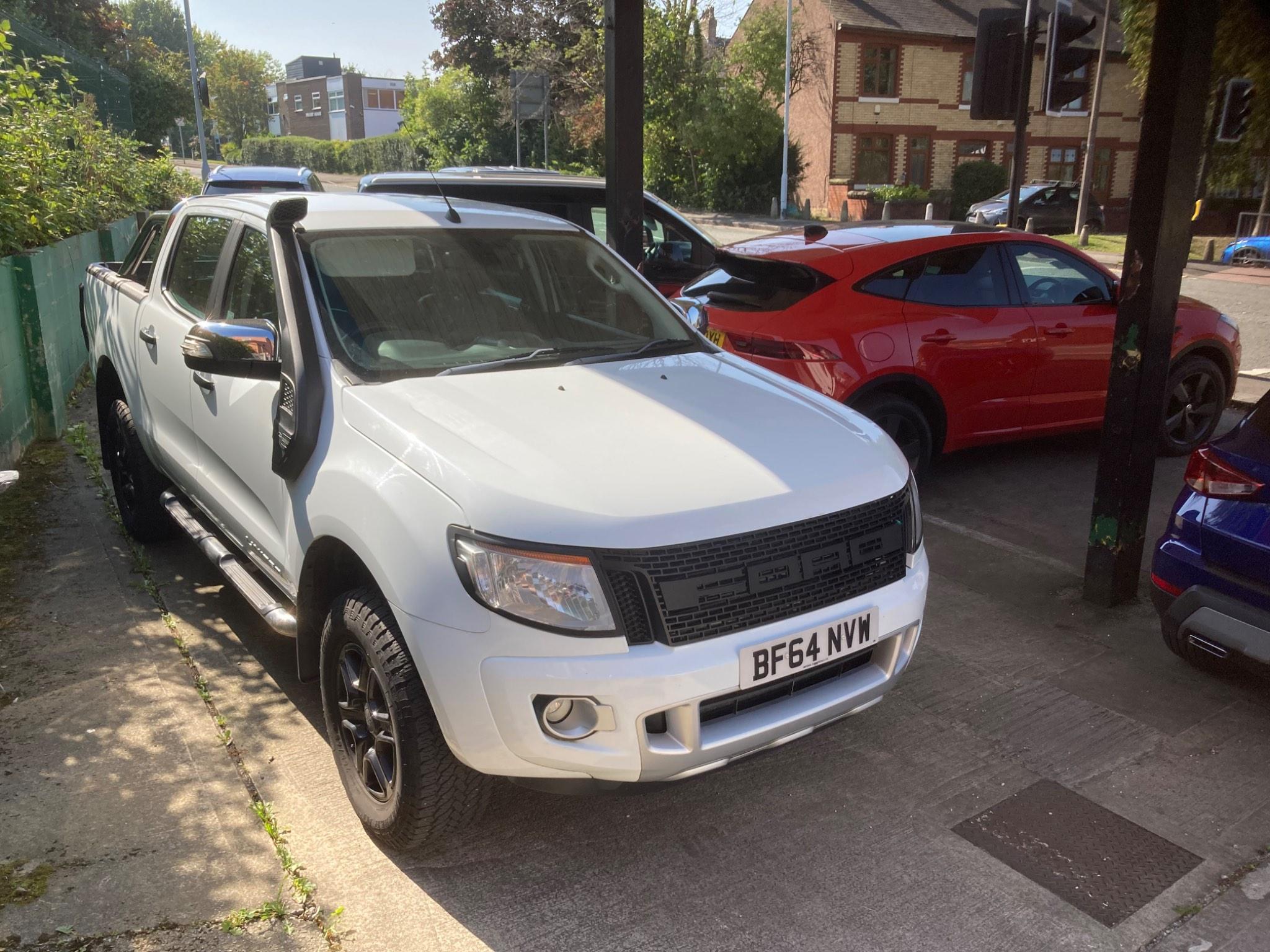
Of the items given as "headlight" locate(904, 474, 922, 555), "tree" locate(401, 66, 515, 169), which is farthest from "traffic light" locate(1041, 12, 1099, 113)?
"tree" locate(401, 66, 515, 169)

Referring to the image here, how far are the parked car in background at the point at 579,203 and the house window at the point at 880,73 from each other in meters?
32.7

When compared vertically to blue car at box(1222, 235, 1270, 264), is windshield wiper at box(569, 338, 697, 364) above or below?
above

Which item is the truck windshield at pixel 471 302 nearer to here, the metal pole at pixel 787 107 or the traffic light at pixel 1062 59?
the traffic light at pixel 1062 59

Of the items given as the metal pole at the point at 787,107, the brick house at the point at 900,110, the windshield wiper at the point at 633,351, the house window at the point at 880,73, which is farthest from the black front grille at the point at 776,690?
the house window at the point at 880,73

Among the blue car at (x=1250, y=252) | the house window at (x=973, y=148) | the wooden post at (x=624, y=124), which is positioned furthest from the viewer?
the house window at (x=973, y=148)

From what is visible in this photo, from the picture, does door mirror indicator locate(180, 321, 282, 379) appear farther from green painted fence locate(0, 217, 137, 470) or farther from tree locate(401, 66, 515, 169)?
tree locate(401, 66, 515, 169)

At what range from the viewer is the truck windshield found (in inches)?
141

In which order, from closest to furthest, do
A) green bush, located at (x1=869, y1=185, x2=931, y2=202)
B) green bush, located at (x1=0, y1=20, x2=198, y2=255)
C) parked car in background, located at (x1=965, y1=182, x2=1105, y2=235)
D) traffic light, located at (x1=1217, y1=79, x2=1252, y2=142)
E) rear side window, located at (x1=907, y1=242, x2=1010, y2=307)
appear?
rear side window, located at (x1=907, y1=242, x2=1010, y2=307) < green bush, located at (x1=0, y1=20, x2=198, y2=255) < traffic light, located at (x1=1217, y1=79, x2=1252, y2=142) < parked car in background, located at (x1=965, y1=182, x2=1105, y2=235) < green bush, located at (x1=869, y1=185, x2=931, y2=202)

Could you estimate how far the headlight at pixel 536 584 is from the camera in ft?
8.52

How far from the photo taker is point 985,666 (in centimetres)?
441

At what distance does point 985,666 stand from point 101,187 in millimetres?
12000

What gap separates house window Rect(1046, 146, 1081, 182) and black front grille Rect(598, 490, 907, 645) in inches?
1693

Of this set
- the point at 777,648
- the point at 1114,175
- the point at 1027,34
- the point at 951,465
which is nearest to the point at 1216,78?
the point at 1114,175

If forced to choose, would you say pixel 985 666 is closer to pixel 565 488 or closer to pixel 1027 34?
pixel 565 488
